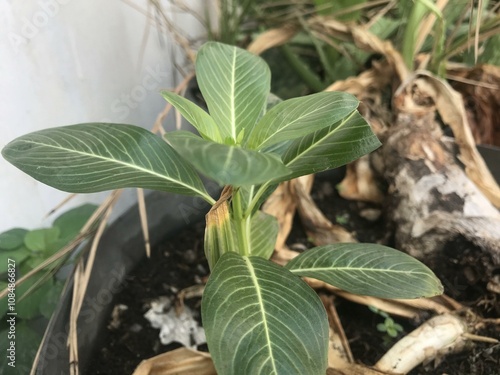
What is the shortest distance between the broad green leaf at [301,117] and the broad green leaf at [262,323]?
0.17m

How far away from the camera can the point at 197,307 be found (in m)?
0.89

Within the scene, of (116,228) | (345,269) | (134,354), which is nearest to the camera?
(345,269)

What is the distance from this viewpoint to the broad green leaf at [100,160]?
1.76 feet

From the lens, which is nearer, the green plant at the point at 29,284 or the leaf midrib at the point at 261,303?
the leaf midrib at the point at 261,303

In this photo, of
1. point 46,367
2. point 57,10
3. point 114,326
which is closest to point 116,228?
point 114,326

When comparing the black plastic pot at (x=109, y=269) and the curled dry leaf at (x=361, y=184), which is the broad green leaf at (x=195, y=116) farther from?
the curled dry leaf at (x=361, y=184)

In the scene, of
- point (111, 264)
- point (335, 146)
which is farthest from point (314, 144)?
point (111, 264)

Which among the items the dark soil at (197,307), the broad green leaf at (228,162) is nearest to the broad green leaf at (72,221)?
the dark soil at (197,307)

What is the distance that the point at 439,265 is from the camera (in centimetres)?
86

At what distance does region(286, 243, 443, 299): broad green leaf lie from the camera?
0.58 m

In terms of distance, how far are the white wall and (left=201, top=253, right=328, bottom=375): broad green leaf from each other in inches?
20.9

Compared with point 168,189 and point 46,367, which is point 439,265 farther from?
point 46,367

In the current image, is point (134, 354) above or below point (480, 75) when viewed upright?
below

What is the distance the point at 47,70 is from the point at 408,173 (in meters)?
0.76
